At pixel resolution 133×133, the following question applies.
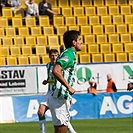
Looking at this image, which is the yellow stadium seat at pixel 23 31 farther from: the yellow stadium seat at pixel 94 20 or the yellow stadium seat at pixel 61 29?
the yellow stadium seat at pixel 94 20

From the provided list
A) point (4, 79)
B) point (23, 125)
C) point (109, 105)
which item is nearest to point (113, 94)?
point (109, 105)

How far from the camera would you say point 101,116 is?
18.6 metres

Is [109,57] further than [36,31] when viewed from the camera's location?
No

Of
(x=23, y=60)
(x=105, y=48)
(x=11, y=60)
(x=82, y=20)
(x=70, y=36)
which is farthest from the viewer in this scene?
(x=82, y=20)

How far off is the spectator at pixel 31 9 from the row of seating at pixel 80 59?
2.23m

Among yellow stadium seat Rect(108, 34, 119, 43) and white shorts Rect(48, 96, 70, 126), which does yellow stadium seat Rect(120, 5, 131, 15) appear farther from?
white shorts Rect(48, 96, 70, 126)

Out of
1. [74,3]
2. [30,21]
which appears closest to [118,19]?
[74,3]

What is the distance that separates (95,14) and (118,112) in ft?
27.8

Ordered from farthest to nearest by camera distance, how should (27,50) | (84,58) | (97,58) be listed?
(97,58) < (84,58) < (27,50)

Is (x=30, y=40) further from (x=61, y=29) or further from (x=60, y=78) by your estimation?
(x=60, y=78)

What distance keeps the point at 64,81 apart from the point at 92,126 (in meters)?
7.77

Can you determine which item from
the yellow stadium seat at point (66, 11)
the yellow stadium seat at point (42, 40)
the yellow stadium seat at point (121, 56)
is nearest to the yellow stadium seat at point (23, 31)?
the yellow stadium seat at point (42, 40)

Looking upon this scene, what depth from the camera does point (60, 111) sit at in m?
8.45

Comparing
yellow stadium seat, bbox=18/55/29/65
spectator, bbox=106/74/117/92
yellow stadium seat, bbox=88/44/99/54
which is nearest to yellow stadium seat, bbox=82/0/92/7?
yellow stadium seat, bbox=88/44/99/54
